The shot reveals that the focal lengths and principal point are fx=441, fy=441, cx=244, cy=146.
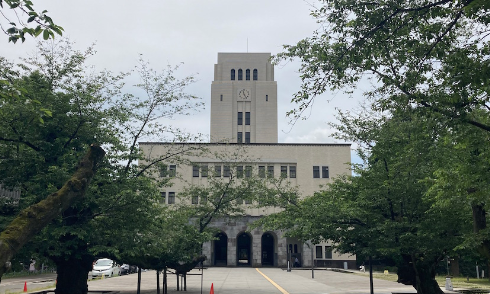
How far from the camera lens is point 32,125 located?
13.8 meters

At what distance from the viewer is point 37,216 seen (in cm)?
698

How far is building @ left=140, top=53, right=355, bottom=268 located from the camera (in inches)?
2258

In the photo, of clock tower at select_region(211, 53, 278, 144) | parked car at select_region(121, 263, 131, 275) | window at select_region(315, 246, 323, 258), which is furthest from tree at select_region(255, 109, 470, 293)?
clock tower at select_region(211, 53, 278, 144)

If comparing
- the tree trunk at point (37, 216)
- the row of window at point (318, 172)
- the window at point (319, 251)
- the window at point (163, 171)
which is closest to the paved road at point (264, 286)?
the window at point (163, 171)

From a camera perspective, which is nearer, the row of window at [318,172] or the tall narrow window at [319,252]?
the tall narrow window at [319,252]

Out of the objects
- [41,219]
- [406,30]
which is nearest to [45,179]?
[41,219]

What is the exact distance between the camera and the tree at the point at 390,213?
15664mm

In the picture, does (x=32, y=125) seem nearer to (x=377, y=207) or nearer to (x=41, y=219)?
(x=41, y=219)

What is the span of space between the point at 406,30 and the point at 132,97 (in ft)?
38.4

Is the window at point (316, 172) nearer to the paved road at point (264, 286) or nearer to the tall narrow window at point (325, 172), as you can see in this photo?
the tall narrow window at point (325, 172)

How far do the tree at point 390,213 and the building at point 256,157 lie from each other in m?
26.4

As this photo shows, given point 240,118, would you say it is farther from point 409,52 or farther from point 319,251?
point 409,52

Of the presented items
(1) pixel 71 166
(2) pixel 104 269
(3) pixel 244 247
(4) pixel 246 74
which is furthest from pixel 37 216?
(4) pixel 246 74

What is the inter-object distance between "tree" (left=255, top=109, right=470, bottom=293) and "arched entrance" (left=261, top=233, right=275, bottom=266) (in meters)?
Result: 44.3
